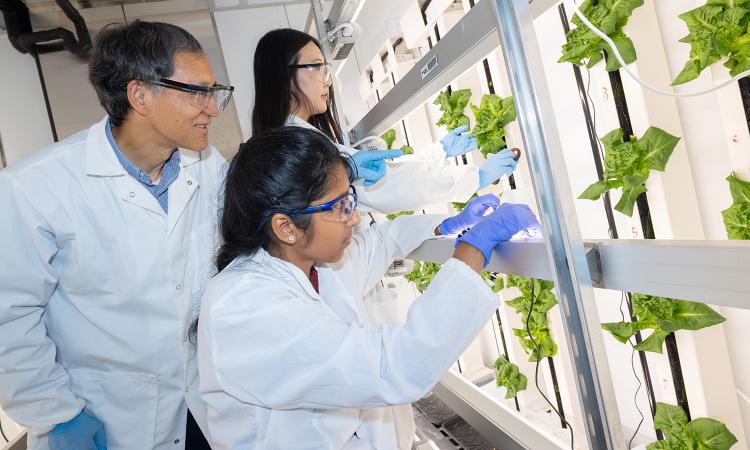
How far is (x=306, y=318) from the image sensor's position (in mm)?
1011

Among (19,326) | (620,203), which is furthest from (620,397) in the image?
(19,326)

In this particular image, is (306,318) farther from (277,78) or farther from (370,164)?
(277,78)

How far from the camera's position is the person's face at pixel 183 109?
52.7 inches

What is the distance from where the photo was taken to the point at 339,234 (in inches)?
46.1

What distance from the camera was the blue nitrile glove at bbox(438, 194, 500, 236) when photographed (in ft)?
4.74

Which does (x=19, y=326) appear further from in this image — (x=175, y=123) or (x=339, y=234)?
(x=339, y=234)

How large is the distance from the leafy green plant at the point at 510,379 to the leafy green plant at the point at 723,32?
1454mm

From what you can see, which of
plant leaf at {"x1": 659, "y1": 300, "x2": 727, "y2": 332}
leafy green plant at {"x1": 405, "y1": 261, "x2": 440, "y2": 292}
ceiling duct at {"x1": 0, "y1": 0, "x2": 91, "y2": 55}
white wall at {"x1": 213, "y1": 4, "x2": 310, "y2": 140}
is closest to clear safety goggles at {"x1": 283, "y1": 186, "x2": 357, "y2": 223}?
plant leaf at {"x1": 659, "y1": 300, "x2": 727, "y2": 332}

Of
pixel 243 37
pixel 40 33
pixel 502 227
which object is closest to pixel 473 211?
pixel 502 227

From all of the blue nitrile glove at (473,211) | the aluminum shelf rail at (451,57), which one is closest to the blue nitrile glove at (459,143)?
the aluminum shelf rail at (451,57)

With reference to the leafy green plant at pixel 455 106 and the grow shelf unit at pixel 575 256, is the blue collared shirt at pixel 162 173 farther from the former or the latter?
the leafy green plant at pixel 455 106

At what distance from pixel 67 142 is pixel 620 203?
1585mm

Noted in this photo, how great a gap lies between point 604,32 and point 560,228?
0.54 m

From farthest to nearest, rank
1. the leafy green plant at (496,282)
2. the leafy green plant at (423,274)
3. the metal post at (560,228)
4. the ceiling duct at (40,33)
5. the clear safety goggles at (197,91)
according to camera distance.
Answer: the ceiling duct at (40,33)
the leafy green plant at (423,274)
the leafy green plant at (496,282)
the clear safety goggles at (197,91)
the metal post at (560,228)
